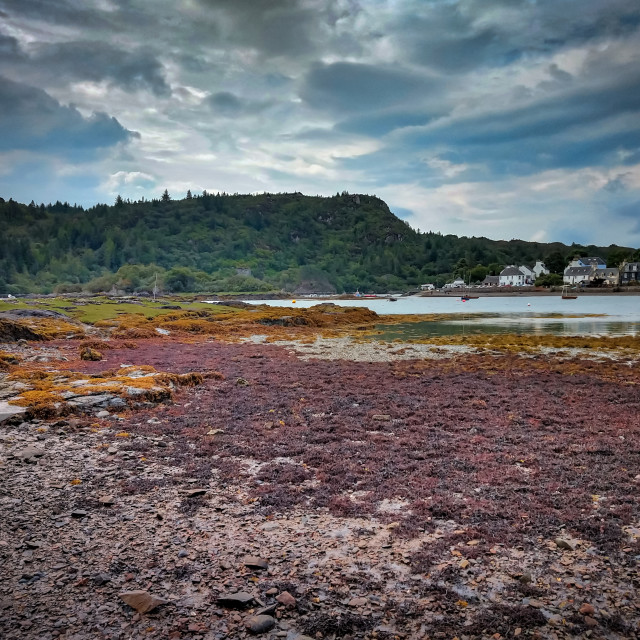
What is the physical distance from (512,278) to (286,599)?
679ft

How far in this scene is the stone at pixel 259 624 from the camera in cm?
459

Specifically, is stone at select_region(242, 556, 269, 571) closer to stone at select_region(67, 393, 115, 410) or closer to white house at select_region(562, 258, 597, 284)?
stone at select_region(67, 393, 115, 410)

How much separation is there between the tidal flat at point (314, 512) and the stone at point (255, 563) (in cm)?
4

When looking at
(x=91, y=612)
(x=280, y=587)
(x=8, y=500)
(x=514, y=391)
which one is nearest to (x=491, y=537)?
(x=280, y=587)

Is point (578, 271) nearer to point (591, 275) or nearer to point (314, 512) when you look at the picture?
point (591, 275)

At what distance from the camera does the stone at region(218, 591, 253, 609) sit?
493 centimetres

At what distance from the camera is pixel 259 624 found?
464cm

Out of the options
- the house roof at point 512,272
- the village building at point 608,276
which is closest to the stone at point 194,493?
the village building at point 608,276

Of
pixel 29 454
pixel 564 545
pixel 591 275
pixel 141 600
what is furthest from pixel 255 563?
pixel 591 275

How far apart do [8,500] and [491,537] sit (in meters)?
7.09

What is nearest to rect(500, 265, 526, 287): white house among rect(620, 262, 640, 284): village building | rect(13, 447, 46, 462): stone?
rect(620, 262, 640, 284): village building

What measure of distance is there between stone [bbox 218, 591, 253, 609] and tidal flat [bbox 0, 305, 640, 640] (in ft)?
0.04

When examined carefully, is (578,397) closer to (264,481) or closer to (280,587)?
(264,481)

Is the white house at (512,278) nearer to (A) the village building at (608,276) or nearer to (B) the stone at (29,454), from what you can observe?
(A) the village building at (608,276)
